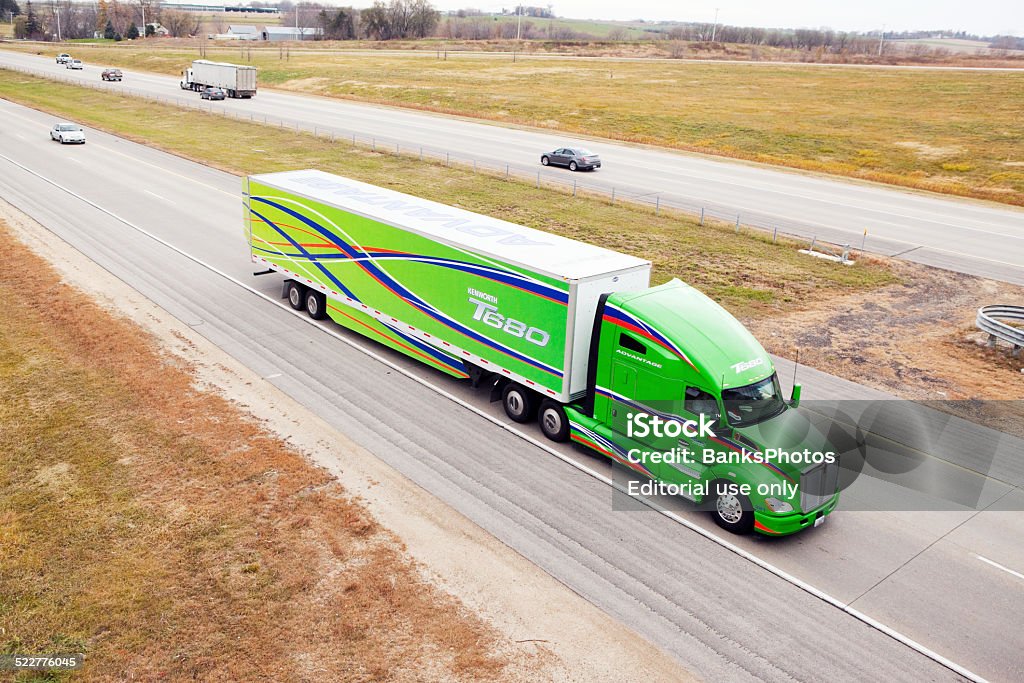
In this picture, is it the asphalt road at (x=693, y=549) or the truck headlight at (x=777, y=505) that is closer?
the asphalt road at (x=693, y=549)

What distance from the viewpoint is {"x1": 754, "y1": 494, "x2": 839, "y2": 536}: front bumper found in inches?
475

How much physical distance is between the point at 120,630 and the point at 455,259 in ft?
30.8

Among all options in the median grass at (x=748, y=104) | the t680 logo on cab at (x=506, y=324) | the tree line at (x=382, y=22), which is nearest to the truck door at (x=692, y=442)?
the t680 logo on cab at (x=506, y=324)

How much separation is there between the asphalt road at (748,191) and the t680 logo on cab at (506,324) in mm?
22105

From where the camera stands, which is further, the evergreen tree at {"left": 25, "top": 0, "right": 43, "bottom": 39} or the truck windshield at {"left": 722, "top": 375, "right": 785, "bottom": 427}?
the evergreen tree at {"left": 25, "top": 0, "right": 43, "bottom": 39}

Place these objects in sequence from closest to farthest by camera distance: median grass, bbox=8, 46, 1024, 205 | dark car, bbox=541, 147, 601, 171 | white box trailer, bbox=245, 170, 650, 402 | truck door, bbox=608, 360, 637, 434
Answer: truck door, bbox=608, 360, 637, 434 < white box trailer, bbox=245, 170, 650, 402 < dark car, bbox=541, 147, 601, 171 < median grass, bbox=8, 46, 1024, 205

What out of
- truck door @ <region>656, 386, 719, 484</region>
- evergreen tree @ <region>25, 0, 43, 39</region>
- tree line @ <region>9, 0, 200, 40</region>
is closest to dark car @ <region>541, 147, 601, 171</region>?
truck door @ <region>656, 386, 719, 484</region>

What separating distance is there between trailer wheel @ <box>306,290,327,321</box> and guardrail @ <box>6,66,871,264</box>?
19.7 m

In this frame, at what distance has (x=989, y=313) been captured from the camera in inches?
887

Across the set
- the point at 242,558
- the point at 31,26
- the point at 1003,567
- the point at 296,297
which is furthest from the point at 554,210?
the point at 31,26

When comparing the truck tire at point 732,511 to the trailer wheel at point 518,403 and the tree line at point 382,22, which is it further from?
the tree line at point 382,22

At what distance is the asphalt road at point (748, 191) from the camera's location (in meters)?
32.4

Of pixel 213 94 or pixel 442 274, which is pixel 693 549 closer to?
pixel 442 274

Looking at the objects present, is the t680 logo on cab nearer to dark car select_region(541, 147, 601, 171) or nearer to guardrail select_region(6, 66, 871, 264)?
guardrail select_region(6, 66, 871, 264)
